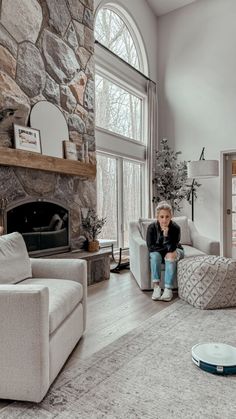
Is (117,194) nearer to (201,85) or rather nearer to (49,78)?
(49,78)

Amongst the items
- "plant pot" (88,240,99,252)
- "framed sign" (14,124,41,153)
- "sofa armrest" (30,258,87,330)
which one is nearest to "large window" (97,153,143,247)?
"plant pot" (88,240,99,252)

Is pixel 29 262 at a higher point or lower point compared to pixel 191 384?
higher

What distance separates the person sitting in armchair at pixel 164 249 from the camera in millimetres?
3387

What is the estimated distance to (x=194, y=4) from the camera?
6.21m

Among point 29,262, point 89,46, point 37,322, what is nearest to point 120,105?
point 89,46

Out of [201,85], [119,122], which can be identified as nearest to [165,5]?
[201,85]

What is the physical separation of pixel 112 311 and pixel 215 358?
1271 mm

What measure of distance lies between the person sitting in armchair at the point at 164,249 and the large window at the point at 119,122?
5.84ft

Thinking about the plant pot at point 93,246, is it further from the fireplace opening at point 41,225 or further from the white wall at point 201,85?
the white wall at point 201,85

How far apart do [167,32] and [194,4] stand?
68cm

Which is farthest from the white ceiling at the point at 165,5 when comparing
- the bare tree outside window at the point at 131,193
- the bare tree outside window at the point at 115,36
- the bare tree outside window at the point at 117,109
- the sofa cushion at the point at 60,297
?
the sofa cushion at the point at 60,297

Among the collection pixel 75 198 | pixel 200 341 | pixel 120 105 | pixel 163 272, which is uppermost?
pixel 120 105

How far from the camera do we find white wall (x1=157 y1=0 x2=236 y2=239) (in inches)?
230

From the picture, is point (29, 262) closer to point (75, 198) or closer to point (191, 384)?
point (191, 384)
